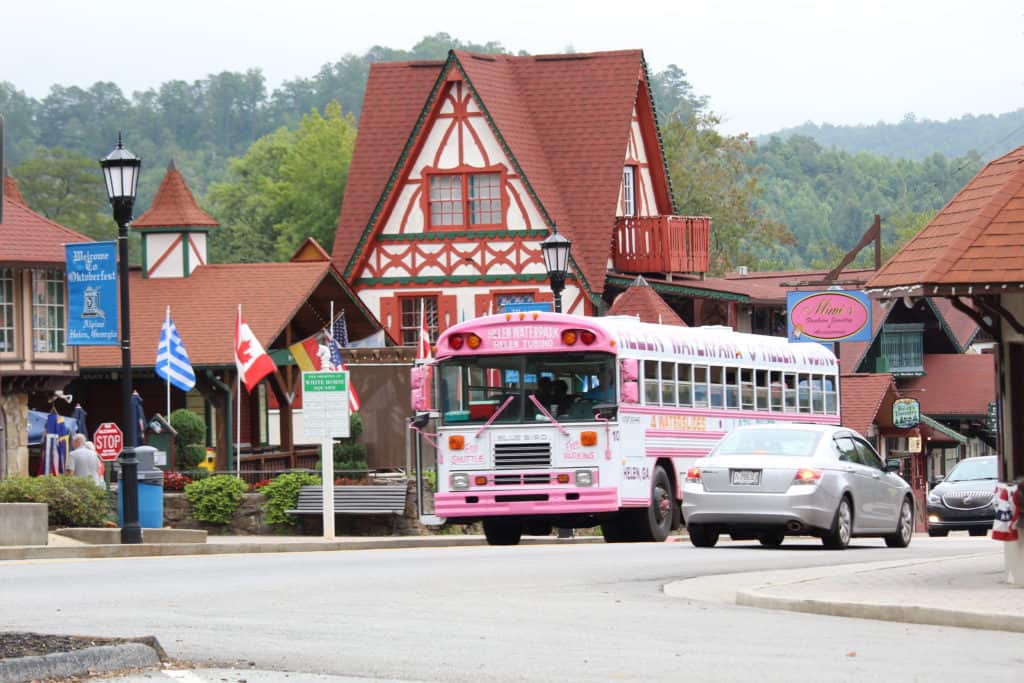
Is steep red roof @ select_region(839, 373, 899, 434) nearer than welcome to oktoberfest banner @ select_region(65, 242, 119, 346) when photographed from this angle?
No

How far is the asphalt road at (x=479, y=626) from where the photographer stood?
38.4ft

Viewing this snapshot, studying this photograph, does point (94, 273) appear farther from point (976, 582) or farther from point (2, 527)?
point (976, 582)

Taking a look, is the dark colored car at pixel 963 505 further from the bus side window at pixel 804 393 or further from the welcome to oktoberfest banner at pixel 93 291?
the welcome to oktoberfest banner at pixel 93 291

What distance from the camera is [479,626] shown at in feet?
46.0

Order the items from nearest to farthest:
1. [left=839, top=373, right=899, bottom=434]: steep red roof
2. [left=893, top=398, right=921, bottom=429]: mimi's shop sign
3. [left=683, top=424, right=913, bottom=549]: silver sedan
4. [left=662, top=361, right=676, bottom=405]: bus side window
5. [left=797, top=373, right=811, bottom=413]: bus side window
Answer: [left=683, top=424, right=913, bottom=549]: silver sedan < [left=662, top=361, right=676, bottom=405]: bus side window < [left=797, top=373, right=811, bottom=413]: bus side window < [left=839, top=373, right=899, bottom=434]: steep red roof < [left=893, top=398, right=921, bottom=429]: mimi's shop sign

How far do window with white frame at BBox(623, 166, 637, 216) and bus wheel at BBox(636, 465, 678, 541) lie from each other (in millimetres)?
23803

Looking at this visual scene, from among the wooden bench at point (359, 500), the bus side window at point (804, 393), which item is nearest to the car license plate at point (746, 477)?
the bus side window at point (804, 393)

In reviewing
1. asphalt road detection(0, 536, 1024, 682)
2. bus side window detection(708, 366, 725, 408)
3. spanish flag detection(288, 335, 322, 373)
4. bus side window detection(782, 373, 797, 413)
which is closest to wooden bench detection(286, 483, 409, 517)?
bus side window detection(708, 366, 725, 408)

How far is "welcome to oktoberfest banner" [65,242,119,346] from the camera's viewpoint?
29.4 metres

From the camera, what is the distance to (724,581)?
18.4m

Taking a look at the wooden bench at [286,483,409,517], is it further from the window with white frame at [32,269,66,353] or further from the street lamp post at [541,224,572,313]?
the window with white frame at [32,269,66,353]

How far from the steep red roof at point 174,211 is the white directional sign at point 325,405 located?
20.4m

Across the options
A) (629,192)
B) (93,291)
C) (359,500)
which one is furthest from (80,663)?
(629,192)

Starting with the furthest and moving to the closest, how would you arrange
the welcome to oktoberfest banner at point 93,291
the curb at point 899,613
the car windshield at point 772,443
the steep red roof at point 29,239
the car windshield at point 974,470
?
the car windshield at point 974,470, the steep red roof at point 29,239, the welcome to oktoberfest banner at point 93,291, the car windshield at point 772,443, the curb at point 899,613
